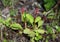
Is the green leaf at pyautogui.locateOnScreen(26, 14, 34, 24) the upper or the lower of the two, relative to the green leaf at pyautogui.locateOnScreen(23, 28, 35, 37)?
upper

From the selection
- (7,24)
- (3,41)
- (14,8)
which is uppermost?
(14,8)

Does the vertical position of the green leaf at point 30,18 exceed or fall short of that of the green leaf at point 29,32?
it exceeds it

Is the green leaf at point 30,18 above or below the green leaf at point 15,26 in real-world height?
above

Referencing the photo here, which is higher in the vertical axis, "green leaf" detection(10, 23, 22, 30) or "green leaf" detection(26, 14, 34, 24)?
"green leaf" detection(26, 14, 34, 24)

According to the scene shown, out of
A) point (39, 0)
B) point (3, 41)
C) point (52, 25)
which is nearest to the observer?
point (3, 41)

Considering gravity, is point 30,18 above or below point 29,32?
above

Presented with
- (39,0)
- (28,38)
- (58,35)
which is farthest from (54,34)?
(39,0)

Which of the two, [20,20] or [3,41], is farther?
[20,20]

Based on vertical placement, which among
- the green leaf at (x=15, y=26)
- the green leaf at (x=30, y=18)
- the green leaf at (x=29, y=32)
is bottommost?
the green leaf at (x=29, y=32)

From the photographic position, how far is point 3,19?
7.82ft

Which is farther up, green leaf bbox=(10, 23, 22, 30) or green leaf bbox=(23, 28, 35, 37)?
green leaf bbox=(10, 23, 22, 30)

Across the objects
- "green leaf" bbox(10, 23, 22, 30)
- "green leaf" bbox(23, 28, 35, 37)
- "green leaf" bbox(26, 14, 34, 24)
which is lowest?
"green leaf" bbox(23, 28, 35, 37)

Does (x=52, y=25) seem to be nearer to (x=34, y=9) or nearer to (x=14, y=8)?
(x=34, y=9)

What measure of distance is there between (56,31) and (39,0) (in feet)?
1.71
